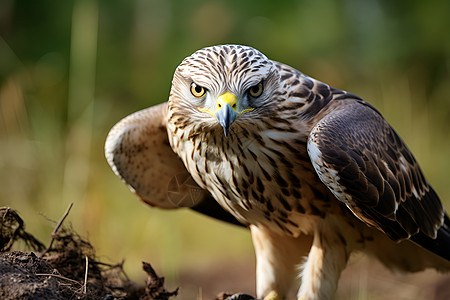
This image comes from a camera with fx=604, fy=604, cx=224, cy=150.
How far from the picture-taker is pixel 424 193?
3832 millimetres

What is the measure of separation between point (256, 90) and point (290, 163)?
0.47 metres

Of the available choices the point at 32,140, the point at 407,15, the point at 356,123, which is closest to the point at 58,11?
the point at 32,140

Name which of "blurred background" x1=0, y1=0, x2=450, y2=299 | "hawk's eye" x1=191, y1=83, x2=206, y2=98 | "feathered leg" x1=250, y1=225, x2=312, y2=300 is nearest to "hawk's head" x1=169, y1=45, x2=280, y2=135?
"hawk's eye" x1=191, y1=83, x2=206, y2=98

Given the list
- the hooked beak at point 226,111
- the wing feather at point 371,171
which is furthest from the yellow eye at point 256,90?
the wing feather at point 371,171

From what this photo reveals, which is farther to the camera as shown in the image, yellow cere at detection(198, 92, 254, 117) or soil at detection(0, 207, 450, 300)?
yellow cere at detection(198, 92, 254, 117)

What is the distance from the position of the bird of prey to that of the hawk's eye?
0.04 feet

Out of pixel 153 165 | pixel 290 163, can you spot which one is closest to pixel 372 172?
pixel 290 163

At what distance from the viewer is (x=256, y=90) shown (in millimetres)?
3033

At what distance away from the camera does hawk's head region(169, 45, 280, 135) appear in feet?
9.47

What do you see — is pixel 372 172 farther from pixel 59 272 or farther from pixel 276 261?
pixel 59 272

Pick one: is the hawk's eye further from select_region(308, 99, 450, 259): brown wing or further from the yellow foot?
the yellow foot

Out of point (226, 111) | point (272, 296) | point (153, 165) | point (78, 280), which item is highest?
point (226, 111)

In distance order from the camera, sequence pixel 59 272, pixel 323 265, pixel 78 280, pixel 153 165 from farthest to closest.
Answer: pixel 153 165, pixel 323 265, pixel 78 280, pixel 59 272

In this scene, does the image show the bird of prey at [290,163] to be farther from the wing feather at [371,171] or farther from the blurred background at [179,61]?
the blurred background at [179,61]
